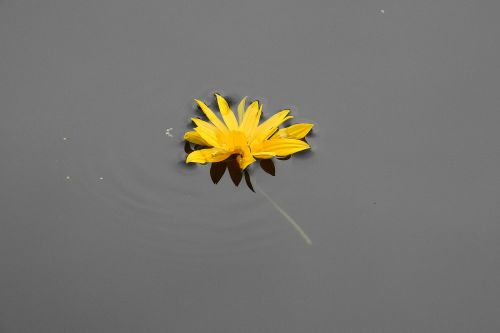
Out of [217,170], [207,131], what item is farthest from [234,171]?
[207,131]

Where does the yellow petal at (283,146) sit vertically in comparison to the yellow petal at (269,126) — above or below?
below

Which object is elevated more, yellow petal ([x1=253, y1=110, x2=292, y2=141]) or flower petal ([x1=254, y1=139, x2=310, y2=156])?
yellow petal ([x1=253, y1=110, x2=292, y2=141])

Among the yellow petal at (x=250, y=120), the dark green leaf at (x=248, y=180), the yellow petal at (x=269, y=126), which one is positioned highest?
the yellow petal at (x=250, y=120)

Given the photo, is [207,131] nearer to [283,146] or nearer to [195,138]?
[195,138]

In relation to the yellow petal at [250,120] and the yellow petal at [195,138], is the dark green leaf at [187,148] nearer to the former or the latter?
the yellow petal at [195,138]

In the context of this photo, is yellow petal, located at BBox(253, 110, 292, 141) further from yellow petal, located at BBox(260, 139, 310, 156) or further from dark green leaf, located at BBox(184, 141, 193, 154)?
dark green leaf, located at BBox(184, 141, 193, 154)

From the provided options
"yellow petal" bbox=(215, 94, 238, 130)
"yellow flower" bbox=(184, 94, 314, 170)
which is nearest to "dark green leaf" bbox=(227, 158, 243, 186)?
"yellow flower" bbox=(184, 94, 314, 170)

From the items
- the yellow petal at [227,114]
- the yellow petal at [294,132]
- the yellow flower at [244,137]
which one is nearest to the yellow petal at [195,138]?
the yellow flower at [244,137]

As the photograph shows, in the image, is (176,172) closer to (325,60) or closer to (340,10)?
(325,60)
